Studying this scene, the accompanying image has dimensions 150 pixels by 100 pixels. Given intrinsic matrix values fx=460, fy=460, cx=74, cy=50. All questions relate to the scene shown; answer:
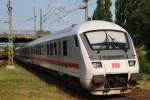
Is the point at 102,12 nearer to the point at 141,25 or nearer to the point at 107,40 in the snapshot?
the point at 141,25

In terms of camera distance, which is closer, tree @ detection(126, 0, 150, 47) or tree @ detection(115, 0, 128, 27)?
tree @ detection(126, 0, 150, 47)

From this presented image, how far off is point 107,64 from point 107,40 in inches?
47.6

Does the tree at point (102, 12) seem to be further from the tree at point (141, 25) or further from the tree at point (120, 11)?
the tree at point (141, 25)

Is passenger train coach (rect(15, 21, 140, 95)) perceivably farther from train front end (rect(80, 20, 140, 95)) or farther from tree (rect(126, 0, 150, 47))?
tree (rect(126, 0, 150, 47))

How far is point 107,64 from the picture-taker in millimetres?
16250

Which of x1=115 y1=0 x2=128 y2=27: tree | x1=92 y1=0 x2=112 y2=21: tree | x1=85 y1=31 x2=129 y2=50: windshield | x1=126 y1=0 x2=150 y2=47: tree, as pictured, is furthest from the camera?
x1=92 y1=0 x2=112 y2=21: tree

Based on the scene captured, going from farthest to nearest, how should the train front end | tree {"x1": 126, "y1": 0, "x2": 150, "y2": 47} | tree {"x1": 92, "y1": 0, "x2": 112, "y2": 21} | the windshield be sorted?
tree {"x1": 92, "y1": 0, "x2": 112, "y2": 21}
tree {"x1": 126, "y1": 0, "x2": 150, "y2": 47}
the windshield
the train front end

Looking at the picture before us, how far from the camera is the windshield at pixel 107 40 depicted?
16.9m

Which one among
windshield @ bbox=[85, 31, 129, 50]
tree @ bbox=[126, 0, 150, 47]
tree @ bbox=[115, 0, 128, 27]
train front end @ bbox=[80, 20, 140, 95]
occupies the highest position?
tree @ bbox=[115, 0, 128, 27]

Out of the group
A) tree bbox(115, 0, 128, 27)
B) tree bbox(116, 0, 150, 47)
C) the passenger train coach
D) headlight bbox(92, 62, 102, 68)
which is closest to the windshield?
the passenger train coach

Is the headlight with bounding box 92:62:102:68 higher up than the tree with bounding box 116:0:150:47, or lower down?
lower down

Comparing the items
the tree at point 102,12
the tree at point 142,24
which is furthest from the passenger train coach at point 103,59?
the tree at point 102,12

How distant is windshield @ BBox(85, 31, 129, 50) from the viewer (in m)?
16.9

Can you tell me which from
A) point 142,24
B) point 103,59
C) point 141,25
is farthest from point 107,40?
point 141,25
